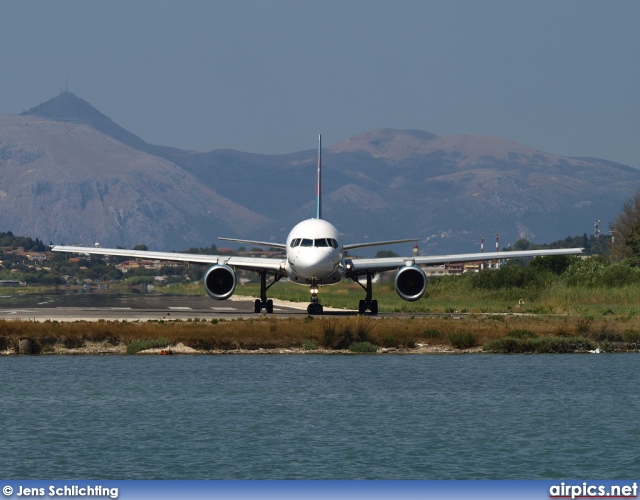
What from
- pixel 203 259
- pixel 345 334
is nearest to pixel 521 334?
pixel 345 334

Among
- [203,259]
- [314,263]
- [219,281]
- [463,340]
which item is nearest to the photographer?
[463,340]

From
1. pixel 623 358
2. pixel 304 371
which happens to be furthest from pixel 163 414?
pixel 623 358

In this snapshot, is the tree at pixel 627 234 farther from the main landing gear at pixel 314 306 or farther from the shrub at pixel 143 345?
the shrub at pixel 143 345

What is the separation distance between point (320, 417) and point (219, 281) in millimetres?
28410

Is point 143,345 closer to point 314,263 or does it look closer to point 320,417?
point 314,263

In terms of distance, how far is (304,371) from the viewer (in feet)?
134

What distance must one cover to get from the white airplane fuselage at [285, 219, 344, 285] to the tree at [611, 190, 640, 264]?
43.6m

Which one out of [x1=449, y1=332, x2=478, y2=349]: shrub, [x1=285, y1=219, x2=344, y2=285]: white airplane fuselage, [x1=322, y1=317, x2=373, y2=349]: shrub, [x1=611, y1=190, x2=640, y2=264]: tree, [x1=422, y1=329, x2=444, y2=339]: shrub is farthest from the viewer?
[x1=611, y1=190, x2=640, y2=264]: tree

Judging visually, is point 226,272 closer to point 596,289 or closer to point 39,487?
point 596,289

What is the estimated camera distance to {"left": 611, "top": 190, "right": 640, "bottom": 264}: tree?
108312 mm

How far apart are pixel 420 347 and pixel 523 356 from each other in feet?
13.2

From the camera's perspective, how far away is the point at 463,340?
46219 mm

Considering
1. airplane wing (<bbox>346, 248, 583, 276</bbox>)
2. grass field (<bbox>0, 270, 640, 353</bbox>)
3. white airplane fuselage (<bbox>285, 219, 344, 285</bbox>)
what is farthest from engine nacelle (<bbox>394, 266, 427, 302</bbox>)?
grass field (<bbox>0, 270, 640, 353</bbox>)

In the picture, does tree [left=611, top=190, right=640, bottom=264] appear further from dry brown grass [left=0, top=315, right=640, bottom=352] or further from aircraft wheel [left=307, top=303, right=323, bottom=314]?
dry brown grass [left=0, top=315, right=640, bottom=352]
